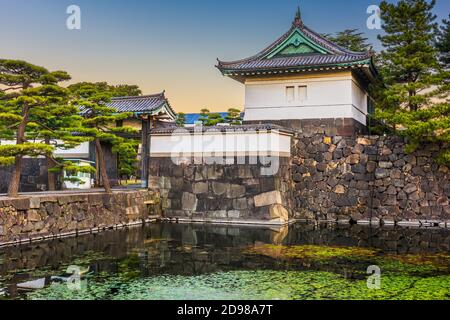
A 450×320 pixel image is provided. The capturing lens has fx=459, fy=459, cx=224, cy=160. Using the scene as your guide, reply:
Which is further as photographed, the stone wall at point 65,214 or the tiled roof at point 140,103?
the tiled roof at point 140,103

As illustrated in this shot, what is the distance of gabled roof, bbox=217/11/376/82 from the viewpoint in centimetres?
1788

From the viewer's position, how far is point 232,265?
9578 mm

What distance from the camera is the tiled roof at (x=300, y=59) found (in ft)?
57.7

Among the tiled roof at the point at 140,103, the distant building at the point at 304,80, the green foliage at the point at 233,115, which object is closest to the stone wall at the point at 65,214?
the tiled roof at the point at 140,103

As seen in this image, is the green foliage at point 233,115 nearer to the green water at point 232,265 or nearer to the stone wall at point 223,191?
the stone wall at point 223,191

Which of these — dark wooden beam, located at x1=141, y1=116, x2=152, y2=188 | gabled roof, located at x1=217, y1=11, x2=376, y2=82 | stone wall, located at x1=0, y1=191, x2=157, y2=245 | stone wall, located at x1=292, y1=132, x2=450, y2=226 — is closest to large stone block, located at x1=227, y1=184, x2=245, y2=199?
stone wall, located at x1=292, y1=132, x2=450, y2=226

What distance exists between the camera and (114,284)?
7.86 meters

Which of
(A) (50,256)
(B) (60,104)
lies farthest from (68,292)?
(B) (60,104)

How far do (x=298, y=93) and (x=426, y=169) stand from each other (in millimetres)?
5741

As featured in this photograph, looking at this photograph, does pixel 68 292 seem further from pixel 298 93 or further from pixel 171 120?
pixel 298 93

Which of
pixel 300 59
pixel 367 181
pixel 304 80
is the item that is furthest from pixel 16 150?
pixel 367 181

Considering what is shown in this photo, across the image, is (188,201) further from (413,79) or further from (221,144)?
(413,79)
